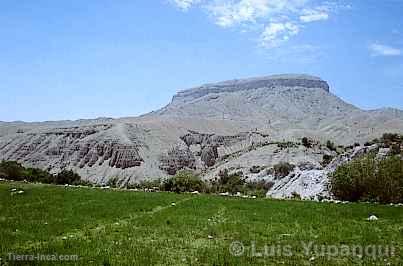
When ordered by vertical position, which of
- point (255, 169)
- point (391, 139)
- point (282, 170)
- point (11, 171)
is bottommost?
point (255, 169)

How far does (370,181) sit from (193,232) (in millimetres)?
22309

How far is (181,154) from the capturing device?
146125mm

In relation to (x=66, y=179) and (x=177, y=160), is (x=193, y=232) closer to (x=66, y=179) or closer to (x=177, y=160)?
(x=66, y=179)

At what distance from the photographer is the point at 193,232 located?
704 inches

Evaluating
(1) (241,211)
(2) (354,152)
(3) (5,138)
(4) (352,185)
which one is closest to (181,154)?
(3) (5,138)

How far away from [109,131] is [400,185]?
129597mm

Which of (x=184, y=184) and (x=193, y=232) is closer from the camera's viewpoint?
(x=193, y=232)

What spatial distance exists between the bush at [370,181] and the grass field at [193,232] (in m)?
9.60

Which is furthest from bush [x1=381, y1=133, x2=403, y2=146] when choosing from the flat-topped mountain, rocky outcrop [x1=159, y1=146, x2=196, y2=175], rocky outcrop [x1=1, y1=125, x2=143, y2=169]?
rocky outcrop [x1=1, y1=125, x2=143, y2=169]

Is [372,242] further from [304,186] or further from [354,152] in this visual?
[354,152]

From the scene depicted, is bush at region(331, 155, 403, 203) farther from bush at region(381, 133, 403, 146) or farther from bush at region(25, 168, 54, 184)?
bush at region(381, 133, 403, 146)

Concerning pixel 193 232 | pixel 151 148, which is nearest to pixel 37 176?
pixel 193 232

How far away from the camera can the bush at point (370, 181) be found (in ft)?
116

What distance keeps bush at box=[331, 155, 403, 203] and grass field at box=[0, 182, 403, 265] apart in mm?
9604
